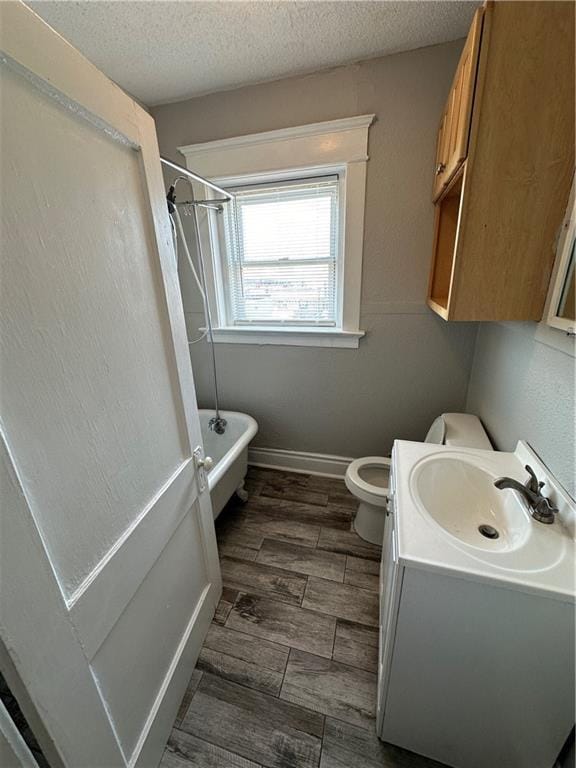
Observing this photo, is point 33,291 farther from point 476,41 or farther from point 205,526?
point 476,41

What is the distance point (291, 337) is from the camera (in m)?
2.11

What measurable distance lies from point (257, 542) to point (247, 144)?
242cm

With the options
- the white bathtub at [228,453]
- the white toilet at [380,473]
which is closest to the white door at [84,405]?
the white bathtub at [228,453]

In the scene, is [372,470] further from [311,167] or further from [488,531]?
[311,167]

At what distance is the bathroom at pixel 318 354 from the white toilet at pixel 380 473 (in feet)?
0.07

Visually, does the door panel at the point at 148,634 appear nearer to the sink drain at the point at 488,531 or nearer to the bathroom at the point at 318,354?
the bathroom at the point at 318,354

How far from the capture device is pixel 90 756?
685 millimetres

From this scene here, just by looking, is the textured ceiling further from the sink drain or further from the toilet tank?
the sink drain

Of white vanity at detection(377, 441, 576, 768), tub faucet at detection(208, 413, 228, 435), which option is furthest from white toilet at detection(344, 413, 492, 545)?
tub faucet at detection(208, 413, 228, 435)

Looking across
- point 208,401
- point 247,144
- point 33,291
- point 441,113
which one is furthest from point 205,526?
point 441,113

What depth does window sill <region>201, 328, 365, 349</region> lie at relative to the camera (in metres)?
2.01

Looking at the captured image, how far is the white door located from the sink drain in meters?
1.08

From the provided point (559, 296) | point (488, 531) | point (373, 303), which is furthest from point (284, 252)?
point (488, 531)

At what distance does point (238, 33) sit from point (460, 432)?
215 centimetres
